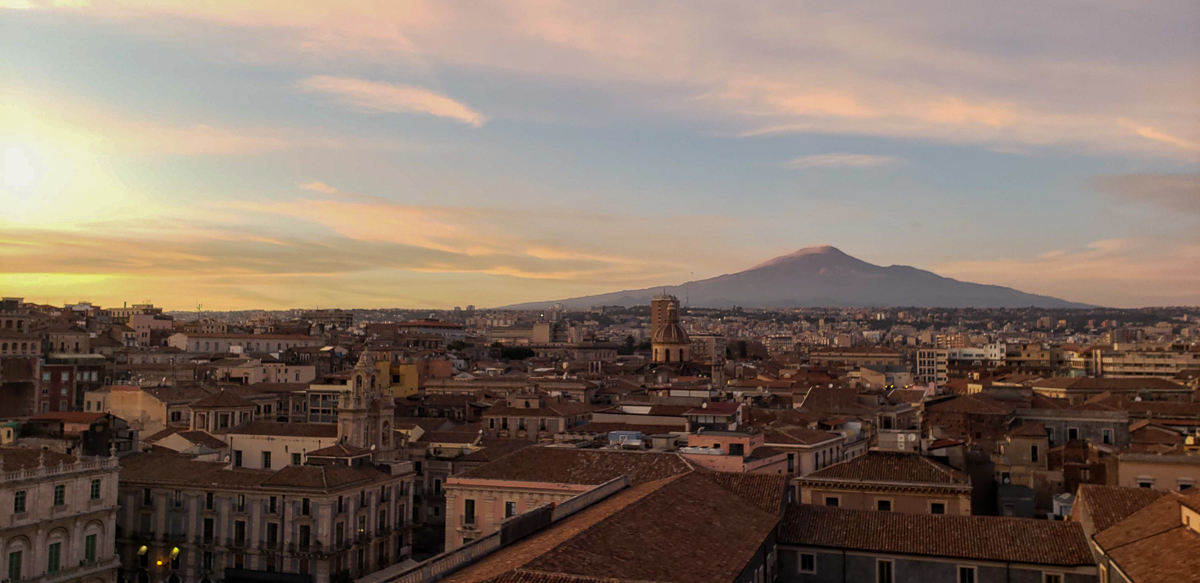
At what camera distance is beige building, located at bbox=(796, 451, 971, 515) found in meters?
33.7

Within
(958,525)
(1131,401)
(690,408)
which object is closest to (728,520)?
(958,525)

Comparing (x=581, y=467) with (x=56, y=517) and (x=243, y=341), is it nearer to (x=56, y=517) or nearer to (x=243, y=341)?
(x=56, y=517)

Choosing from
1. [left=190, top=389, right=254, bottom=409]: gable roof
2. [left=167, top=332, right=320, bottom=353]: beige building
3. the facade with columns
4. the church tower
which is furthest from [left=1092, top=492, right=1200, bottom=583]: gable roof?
[left=167, top=332, right=320, bottom=353]: beige building

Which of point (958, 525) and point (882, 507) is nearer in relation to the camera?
point (958, 525)

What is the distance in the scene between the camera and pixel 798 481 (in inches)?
1420

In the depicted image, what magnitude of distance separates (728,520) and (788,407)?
47882 mm

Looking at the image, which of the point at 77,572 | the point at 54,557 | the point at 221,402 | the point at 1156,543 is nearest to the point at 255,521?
the point at 77,572

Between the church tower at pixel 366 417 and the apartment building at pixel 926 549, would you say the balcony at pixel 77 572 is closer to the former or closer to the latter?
the church tower at pixel 366 417

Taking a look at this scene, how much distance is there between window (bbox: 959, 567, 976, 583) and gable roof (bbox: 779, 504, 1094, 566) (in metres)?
0.34

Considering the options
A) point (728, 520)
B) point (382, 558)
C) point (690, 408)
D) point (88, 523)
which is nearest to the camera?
point (728, 520)

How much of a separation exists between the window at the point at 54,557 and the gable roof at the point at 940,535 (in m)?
27.0

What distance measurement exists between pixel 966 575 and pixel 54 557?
32058 millimetres

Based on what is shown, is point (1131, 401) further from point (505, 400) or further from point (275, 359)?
point (275, 359)

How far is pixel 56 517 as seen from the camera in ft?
127
